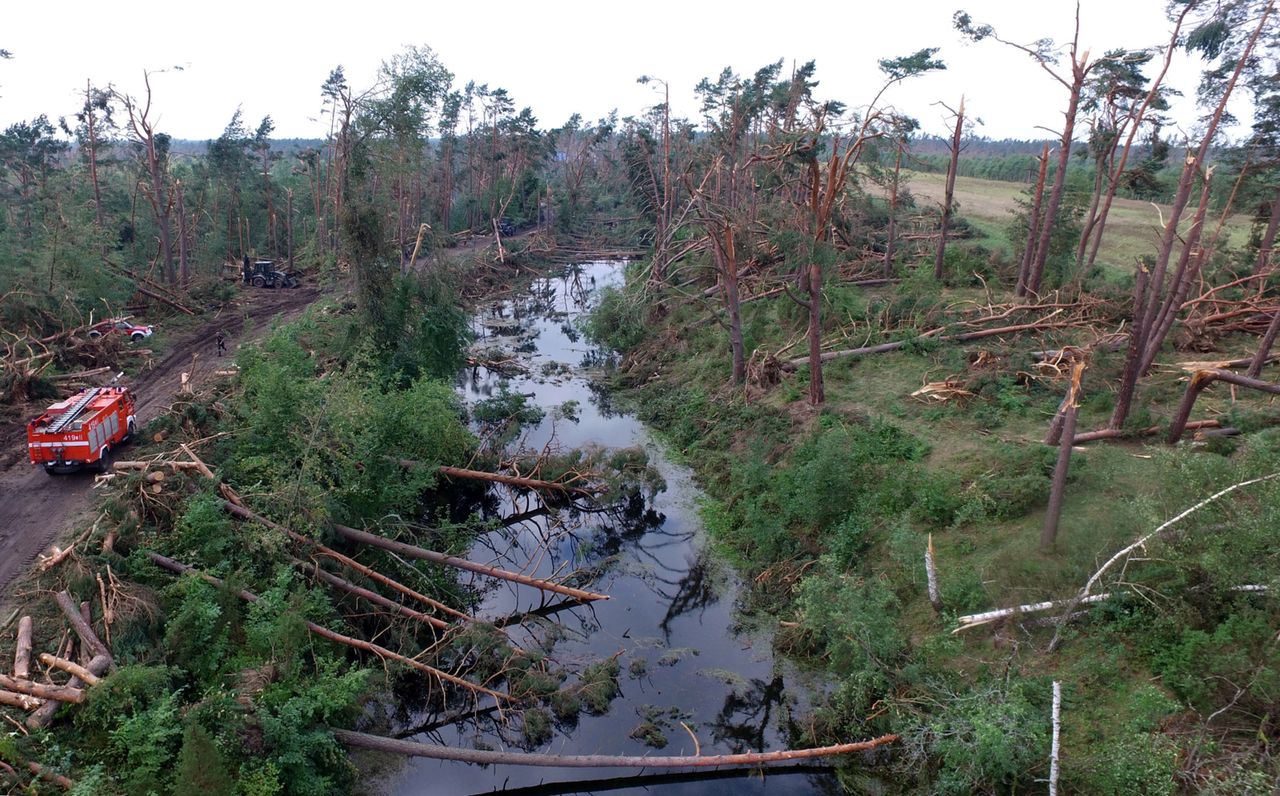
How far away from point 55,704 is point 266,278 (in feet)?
105

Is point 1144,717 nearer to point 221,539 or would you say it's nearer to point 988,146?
point 221,539

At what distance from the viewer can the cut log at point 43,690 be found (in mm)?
9461

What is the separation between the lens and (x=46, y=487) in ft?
49.4

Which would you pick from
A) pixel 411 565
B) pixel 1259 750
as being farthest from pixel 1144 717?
pixel 411 565

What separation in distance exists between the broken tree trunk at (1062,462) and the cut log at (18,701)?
1443 centimetres

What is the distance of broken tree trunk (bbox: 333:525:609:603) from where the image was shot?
1447cm

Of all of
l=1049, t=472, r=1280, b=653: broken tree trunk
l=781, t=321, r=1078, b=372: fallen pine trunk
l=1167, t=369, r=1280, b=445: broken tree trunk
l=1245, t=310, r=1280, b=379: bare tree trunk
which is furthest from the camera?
l=781, t=321, r=1078, b=372: fallen pine trunk

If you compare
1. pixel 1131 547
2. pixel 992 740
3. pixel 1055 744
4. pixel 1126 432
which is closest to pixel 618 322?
pixel 1126 432

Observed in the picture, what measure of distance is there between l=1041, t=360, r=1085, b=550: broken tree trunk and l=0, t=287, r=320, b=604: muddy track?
16.5m

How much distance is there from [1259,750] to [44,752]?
14176mm

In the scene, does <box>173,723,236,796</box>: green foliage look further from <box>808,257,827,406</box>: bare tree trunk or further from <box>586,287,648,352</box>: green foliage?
<box>586,287,648,352</box>: green foliage

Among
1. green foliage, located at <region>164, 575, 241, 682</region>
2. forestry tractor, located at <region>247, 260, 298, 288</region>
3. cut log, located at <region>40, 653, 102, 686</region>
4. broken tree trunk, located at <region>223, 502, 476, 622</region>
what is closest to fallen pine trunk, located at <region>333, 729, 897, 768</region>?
green foliage, located at <region>164, 575, 241, 682</region>

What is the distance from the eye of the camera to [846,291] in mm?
26078

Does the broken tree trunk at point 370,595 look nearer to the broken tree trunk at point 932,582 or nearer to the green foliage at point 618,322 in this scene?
the broken tree trunk at point 932,582
